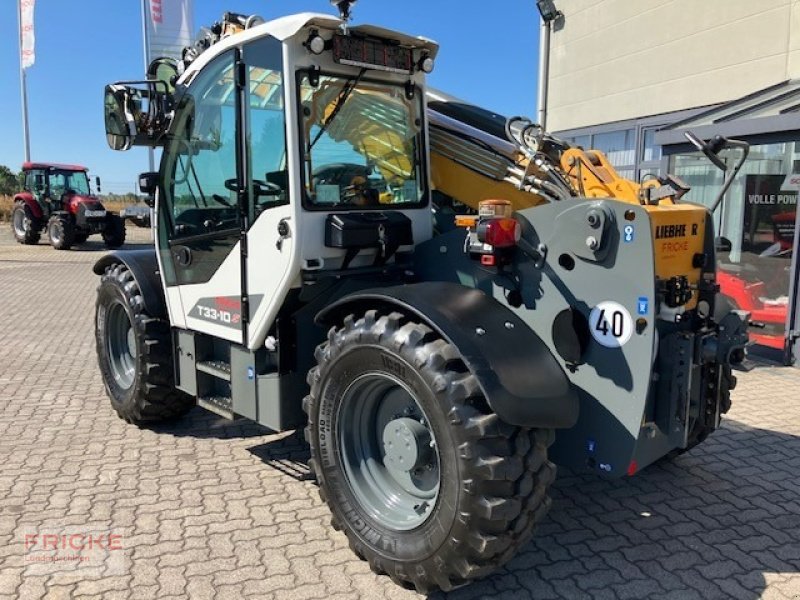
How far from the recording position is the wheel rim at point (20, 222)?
22.5 meters

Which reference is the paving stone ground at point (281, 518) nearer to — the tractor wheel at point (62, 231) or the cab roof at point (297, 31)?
the cab roof at point (297, 31)

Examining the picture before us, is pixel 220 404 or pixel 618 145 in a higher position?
pixel 618 145

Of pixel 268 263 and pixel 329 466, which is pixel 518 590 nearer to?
pixel 329 466

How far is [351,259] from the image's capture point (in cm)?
378

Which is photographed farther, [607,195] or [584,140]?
[584,140]

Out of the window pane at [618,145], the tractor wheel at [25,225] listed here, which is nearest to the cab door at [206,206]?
the window pane at [618,145]

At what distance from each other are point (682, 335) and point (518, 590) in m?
1.36

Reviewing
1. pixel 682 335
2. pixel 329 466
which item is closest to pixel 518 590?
pixel 329 466

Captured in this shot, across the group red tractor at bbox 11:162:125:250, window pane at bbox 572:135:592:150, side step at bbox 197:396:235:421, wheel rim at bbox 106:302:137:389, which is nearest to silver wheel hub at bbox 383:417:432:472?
side step at bbox 197:396:235:421

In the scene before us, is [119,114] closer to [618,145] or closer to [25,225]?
[618,145]

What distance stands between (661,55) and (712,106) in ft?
6.24

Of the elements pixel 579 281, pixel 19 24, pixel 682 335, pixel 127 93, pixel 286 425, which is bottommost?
pixel 286 425

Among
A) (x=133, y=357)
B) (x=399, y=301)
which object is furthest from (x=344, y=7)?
(x=133, y=357)

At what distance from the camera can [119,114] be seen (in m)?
4.21
